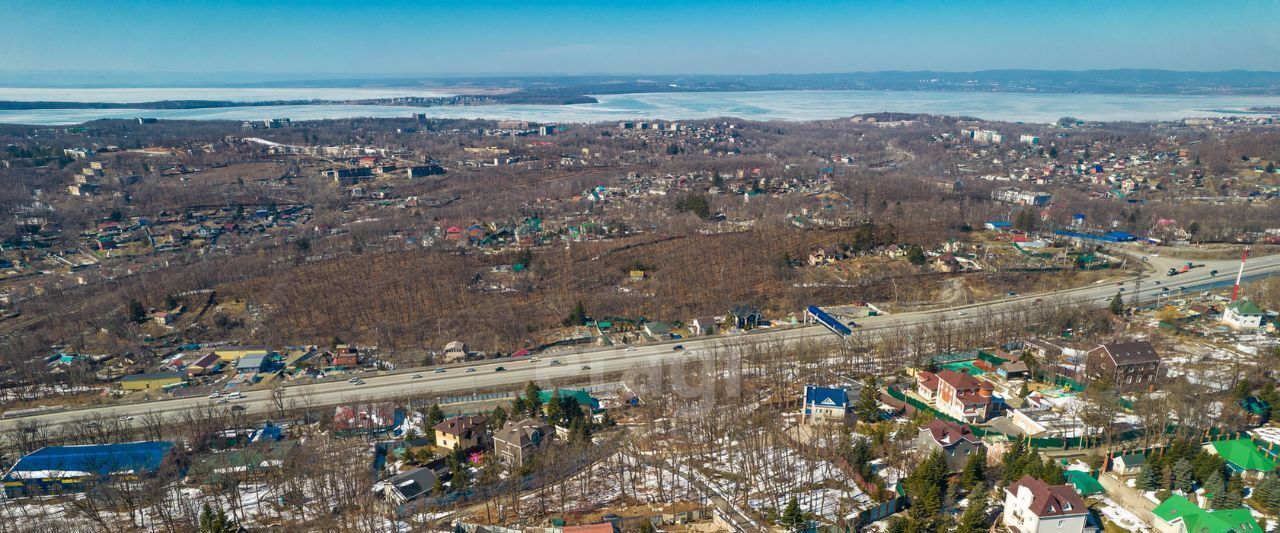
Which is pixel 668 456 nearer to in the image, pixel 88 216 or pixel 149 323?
pixel 149 323

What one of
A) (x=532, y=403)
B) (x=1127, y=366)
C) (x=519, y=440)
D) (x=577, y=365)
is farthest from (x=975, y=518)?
(x=577, y=365)

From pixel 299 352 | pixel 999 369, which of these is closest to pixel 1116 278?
pixel 999 369

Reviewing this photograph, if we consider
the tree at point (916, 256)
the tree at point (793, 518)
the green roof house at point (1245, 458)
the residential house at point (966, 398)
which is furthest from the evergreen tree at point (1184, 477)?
the tree at point (916, 256)

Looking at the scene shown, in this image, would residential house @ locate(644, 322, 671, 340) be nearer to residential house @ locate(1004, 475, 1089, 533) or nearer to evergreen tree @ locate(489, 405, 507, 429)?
evergreen tree @ locate(489, 405, 507, 429)

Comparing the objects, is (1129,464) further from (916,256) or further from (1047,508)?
(916,256)

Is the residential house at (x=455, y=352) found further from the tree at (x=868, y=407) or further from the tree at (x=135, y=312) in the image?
the tree at (x=135, y=312)
